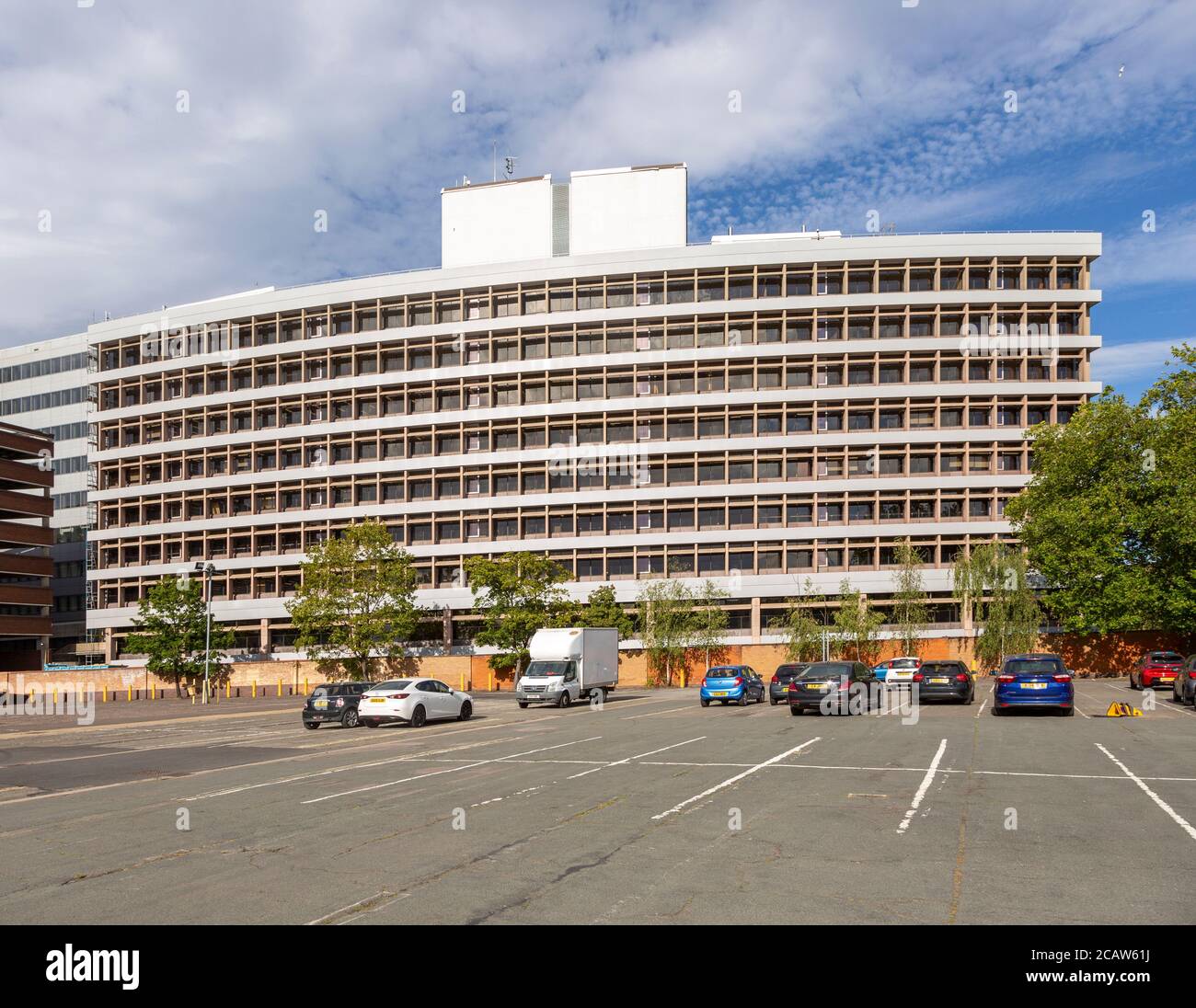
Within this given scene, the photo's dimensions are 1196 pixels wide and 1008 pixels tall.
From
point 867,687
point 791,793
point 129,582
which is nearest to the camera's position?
point 791,793

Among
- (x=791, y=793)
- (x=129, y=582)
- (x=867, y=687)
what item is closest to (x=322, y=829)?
(x=791, y=793)

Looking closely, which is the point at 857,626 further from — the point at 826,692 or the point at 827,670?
the point at 826,692

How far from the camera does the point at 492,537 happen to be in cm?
7281

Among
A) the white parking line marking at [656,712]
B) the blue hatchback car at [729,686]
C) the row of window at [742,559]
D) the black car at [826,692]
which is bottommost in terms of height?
the white parking line marking at [656,712]

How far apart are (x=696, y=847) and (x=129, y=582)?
81.7 metres

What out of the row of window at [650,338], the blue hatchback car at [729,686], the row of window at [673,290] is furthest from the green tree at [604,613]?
the blue hatchback car at [729,686]

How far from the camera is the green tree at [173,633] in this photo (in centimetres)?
6228

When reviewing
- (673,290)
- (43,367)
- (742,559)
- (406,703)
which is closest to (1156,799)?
(406,703)

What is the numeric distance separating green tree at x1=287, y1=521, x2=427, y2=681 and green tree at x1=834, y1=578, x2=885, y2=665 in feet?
90.4

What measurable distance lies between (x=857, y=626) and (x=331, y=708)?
40599 mm

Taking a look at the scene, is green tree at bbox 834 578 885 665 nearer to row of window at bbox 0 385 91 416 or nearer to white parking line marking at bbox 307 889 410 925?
white parking line marking at bbox 307 889 410 925

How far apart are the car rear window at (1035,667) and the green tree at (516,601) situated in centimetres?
3488

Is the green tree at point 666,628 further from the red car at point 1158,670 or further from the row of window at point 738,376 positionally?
the red car at point 1158,670
